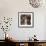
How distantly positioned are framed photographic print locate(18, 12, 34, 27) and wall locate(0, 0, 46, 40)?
105 millimetres

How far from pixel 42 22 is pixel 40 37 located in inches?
20.9

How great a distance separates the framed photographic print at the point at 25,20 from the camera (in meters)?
4.71

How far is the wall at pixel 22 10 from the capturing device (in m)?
4.70

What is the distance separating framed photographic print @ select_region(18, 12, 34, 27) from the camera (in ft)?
15.5

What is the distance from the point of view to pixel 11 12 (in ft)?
15.5

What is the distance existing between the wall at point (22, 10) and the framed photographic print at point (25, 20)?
105 millimetres

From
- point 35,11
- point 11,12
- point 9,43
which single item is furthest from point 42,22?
point 9,43

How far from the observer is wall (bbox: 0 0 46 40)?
15.4 ft

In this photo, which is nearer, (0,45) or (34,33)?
(0,45)

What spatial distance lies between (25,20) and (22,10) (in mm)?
368

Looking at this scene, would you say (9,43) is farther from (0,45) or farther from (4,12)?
(4,12)

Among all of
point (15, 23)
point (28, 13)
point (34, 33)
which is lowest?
point (34, 33)

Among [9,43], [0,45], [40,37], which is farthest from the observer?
[40,37]

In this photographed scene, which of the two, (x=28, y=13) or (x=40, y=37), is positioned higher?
(x=28, y=13)
